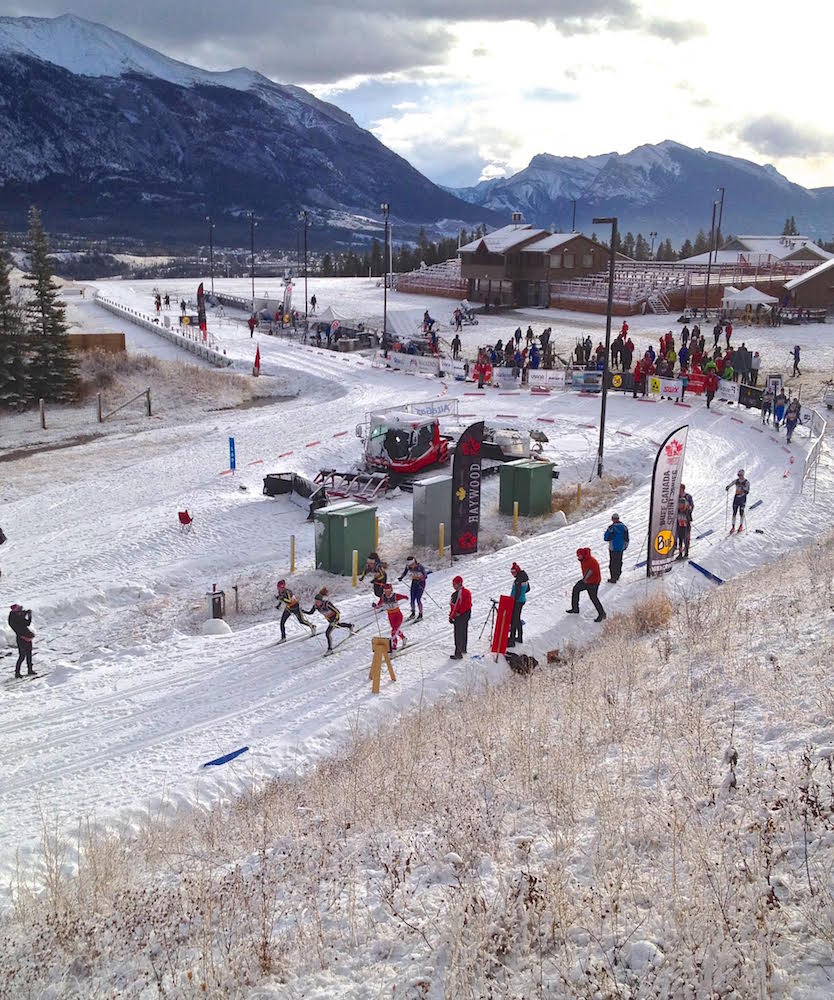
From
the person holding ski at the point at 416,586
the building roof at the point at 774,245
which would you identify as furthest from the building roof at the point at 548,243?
the person holding ski at the point at 416,586

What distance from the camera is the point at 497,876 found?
649 cm

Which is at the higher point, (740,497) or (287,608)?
Answer: (740,497)

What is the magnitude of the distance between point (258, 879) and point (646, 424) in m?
26.8

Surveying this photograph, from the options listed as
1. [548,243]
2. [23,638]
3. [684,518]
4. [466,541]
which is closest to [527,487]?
[466,541]

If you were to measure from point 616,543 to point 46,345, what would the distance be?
32060 mm

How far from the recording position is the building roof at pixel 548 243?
6503 cm

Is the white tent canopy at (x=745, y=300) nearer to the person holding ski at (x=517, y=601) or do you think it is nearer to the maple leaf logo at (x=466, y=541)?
the maple leaf logo at (x=466, y=541)

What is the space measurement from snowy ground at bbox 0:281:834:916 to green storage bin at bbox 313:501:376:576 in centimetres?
54

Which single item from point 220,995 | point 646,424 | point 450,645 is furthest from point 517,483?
point 220,995

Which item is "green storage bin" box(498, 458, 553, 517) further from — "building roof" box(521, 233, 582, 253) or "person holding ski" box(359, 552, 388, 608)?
"building roof" box(521, 233, 582, 253)

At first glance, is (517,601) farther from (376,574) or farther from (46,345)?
(46,345)

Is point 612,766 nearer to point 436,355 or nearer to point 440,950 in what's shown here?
point 440,950

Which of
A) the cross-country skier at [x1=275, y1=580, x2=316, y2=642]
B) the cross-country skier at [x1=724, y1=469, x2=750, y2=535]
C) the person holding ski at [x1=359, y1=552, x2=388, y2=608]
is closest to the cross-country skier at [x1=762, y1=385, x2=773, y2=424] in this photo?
the cross-country skier at [x1=724, y1=469, x2=750, y2=535]

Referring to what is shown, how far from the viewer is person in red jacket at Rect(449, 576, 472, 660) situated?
13780mm
